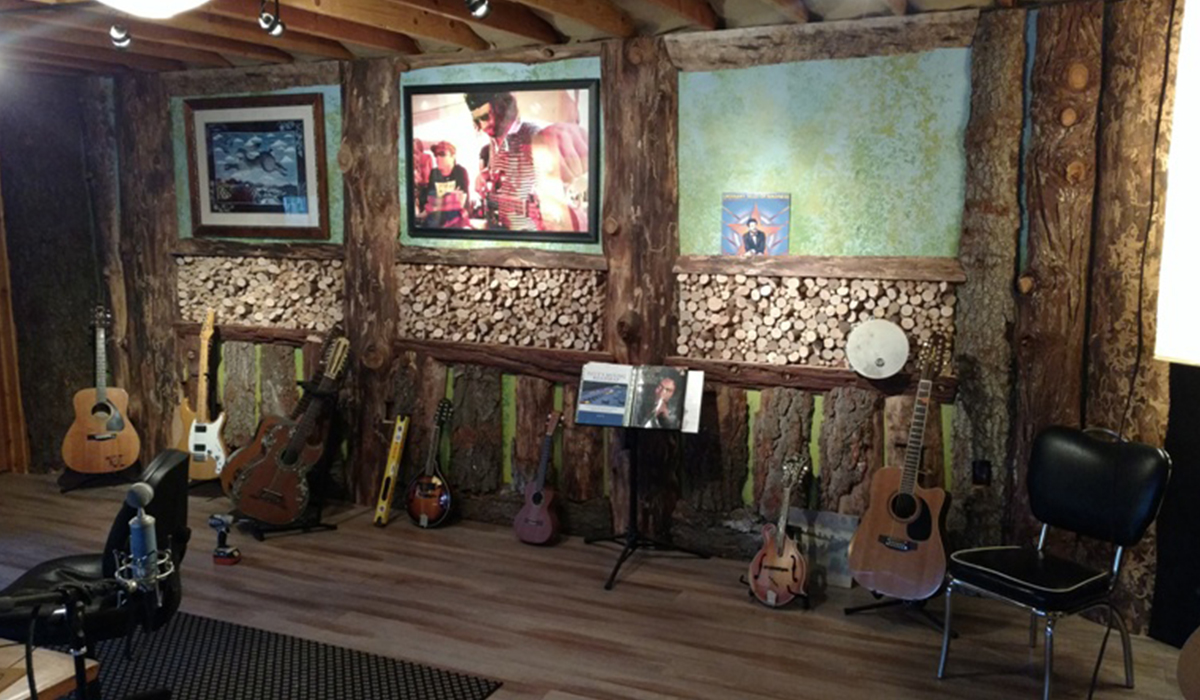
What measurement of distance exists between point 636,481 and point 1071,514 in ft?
6.32

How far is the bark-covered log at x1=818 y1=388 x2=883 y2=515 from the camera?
421 centimetres

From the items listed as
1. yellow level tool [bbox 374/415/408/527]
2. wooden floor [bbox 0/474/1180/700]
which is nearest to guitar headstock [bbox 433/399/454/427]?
yellow level tool [bbox 374/415/408/527]

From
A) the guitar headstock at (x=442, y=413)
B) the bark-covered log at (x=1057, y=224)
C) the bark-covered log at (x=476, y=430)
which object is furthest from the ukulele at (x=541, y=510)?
the bark-covered log at (x=1057, y=224)

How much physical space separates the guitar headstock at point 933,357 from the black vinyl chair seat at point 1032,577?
793 mm

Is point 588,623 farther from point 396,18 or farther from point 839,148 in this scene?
point 396,18

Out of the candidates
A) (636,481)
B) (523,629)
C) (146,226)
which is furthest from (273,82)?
(523,629)

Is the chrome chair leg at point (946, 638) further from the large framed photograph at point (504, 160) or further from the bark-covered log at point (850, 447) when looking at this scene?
the large framed photograph at point (504, 160)

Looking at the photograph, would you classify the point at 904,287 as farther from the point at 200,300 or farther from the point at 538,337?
the point at 200,300

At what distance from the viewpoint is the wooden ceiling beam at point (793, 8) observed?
377 cm

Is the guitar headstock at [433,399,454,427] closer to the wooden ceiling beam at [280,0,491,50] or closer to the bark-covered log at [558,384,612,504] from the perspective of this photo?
the bark-covered log at [558,384,612,504]

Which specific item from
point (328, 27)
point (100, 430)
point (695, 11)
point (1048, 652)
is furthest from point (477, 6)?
point (100, 430)

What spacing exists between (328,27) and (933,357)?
308 cm

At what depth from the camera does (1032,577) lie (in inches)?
123

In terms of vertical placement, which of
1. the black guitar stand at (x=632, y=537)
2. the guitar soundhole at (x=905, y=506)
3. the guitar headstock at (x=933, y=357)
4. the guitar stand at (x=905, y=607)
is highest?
A: the guitar headstock at (x=933, y=357)
